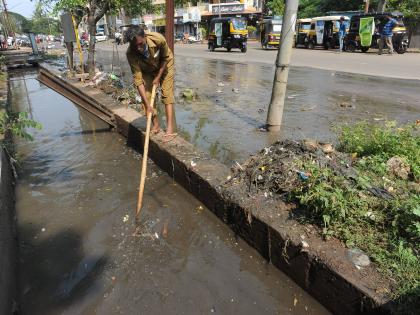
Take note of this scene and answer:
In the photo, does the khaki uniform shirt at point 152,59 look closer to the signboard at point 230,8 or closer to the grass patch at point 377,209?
the grass patch at point 377,209

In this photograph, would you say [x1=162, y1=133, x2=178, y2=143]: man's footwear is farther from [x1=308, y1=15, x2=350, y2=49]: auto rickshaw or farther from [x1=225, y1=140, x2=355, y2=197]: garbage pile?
[x1=308, y1=15, x2=350, y2=49]: auto rickshaw

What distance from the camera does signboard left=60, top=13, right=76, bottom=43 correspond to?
11.8 meters

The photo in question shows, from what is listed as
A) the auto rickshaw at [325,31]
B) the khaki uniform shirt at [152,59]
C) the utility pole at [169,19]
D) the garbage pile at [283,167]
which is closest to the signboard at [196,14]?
the auto rickshaw at [325,31]

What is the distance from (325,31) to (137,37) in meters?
22.9

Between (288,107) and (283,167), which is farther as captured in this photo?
(288,107)

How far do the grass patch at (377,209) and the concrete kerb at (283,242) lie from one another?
0.41 ft

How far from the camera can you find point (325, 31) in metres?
24.1

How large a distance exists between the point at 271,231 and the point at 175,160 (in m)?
1.80

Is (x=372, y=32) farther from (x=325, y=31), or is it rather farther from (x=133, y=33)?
(x=133, y=33)

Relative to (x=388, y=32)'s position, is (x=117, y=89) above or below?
below

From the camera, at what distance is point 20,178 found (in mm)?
4727

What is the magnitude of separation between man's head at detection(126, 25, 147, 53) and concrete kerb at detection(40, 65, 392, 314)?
1265 millimetres

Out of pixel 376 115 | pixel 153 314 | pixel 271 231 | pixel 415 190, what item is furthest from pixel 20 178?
pixel 376 115

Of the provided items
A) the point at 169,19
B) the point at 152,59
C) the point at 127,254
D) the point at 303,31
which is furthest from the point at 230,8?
the point at 127,254
